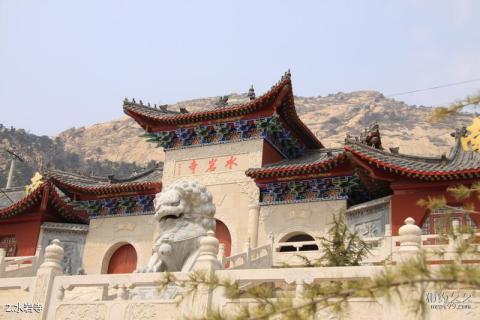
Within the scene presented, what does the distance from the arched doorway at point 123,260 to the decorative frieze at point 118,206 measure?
113cm

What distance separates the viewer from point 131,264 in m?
19.1

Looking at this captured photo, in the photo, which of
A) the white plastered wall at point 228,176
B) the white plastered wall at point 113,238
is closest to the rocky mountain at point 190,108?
the white plastered wall at point 113,238

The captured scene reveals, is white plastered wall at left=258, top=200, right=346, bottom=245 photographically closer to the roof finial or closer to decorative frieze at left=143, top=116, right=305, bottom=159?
decorative frieze at left=143, top=116, right=305, bottom=159

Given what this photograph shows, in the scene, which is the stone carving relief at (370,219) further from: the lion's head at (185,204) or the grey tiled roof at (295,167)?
the lion's head at (185,204)

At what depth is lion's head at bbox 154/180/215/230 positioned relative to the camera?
962cm

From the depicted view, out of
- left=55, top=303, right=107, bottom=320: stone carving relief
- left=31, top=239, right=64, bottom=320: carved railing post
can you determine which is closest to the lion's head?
left=31, top=239, right=64, bottom=320: carved railing post

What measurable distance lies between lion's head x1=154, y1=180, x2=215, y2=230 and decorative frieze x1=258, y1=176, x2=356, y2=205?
6898 millimetres

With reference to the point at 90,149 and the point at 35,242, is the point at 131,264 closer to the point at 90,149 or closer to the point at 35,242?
the point at 35,242

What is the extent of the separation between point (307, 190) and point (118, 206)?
6523 mm

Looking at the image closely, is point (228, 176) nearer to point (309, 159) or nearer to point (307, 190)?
point (309, 159)

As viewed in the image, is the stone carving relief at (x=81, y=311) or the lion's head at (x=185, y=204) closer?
the stone carving relief at (x=81, y=311)

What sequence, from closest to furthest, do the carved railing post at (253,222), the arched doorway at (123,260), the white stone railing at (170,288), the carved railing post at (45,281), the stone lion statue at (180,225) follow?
the white stone railing at (170,288) → the carved railing post at (45,281) → the stone lion statue at (180,225) → the carved railing post at (253,222) → the arched doorway at (123,260)

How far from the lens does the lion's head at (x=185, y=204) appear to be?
9.62m

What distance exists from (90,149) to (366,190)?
5822cm
